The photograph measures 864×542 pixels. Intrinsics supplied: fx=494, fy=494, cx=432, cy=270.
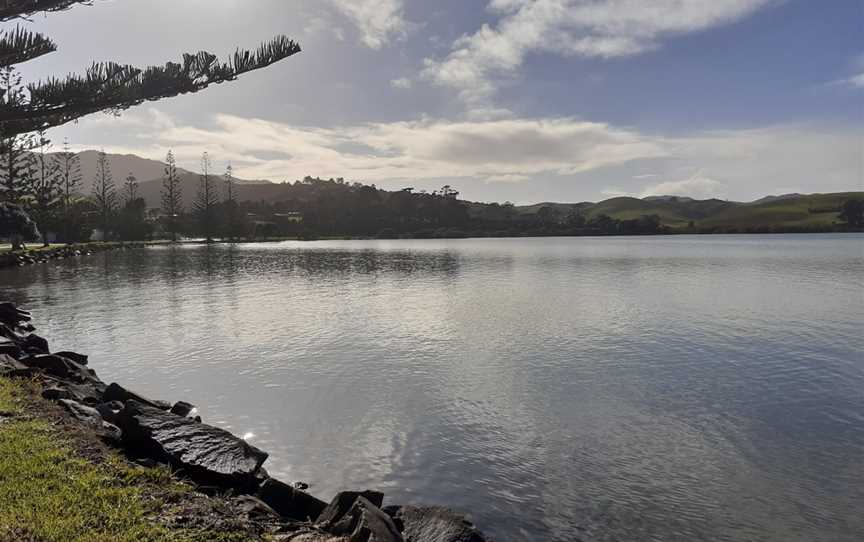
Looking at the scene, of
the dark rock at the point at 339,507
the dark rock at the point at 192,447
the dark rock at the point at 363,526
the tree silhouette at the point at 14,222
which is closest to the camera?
the dark rock at the point at 363,526

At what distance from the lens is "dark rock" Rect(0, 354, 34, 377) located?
51.9 ft

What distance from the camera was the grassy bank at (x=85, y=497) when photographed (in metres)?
7.41

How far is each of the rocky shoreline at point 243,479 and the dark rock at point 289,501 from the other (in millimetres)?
19

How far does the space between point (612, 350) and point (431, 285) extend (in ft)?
103

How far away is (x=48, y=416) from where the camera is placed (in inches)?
480

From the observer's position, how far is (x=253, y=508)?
379 inches

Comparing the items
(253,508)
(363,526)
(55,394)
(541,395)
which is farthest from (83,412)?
(541,395)

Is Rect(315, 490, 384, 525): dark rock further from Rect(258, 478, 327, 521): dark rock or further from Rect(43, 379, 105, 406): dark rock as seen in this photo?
Rect(43, 379, 105, 406): dark rock

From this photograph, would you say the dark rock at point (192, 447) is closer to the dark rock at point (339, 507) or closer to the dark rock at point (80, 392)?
the dark rock at point (339, 507)

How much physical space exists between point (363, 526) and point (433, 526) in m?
1.92

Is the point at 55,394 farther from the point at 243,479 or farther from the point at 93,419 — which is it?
the point at 243,479

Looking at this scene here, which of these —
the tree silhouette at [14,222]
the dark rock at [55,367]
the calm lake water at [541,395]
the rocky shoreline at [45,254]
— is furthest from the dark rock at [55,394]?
the rocky shoreline at [45,254]

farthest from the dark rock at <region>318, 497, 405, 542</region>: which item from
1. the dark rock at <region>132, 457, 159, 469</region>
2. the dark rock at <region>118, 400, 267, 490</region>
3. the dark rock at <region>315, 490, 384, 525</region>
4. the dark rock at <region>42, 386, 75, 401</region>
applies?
the dark rock at <region>42, 386, 75, 401</region>

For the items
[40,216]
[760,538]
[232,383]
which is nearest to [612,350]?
[760,538]
